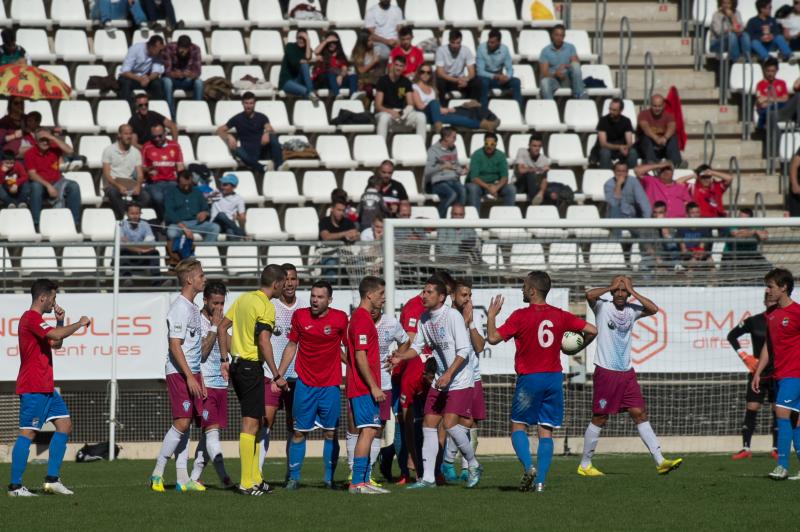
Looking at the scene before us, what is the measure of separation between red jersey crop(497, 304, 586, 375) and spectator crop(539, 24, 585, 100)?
1288cm

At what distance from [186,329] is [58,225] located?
860cm


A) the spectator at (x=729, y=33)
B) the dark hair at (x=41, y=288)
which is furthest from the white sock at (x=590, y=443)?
the spectator at (x=729, y=33)

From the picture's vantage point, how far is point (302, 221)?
71.0ft

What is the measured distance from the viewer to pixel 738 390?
63.0 feet

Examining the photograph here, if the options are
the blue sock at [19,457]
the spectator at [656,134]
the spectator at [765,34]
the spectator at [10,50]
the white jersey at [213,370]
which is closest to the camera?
the blue sock at [19,457]

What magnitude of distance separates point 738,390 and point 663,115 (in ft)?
20.2

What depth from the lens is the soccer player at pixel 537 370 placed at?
1239 cm

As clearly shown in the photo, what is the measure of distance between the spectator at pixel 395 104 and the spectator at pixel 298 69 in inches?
50.8

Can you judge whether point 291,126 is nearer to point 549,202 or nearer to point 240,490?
point 549,202

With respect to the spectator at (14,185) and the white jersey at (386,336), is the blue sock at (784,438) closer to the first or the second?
the white jersey at (386,336)

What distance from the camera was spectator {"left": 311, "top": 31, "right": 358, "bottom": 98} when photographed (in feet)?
78.5

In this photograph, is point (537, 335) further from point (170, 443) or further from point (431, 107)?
point (431, 107)

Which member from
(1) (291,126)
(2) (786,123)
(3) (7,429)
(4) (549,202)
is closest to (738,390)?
(4) (549,202)

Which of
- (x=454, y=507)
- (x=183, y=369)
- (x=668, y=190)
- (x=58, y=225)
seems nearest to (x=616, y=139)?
(x=668, y=190)
